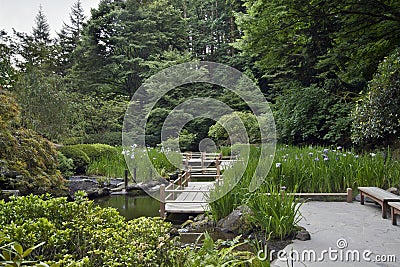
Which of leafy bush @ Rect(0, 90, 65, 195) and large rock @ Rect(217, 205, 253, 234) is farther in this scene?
leafy bush @ Rect(0, 90, 65, 195)

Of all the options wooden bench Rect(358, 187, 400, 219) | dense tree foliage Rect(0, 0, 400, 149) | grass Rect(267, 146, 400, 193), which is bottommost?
wooden bench Rect(358, 187, 400, 219)

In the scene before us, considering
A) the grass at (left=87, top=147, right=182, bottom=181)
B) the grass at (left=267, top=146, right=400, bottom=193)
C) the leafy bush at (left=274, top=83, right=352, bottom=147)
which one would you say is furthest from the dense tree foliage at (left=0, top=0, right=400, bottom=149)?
the grass at (left=87, top=147, right=182, bottom=181)

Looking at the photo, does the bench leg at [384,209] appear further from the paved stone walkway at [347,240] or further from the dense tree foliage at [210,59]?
the dense tree foliage at [210,59]

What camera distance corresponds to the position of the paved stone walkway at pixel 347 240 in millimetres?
2584

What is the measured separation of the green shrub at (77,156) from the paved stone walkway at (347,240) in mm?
6133

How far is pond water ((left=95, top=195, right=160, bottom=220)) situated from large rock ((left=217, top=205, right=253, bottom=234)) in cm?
178

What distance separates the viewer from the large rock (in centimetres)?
365

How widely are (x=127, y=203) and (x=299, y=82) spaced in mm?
7329

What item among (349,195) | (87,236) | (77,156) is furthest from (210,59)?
(87,236)

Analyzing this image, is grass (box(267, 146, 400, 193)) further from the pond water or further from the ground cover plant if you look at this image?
the ground cover plant

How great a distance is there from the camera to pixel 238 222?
3758mm

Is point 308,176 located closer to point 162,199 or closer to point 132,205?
point 162,199

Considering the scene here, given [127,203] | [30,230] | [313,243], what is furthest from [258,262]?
[127,203]

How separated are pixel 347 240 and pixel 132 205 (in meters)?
4.03
